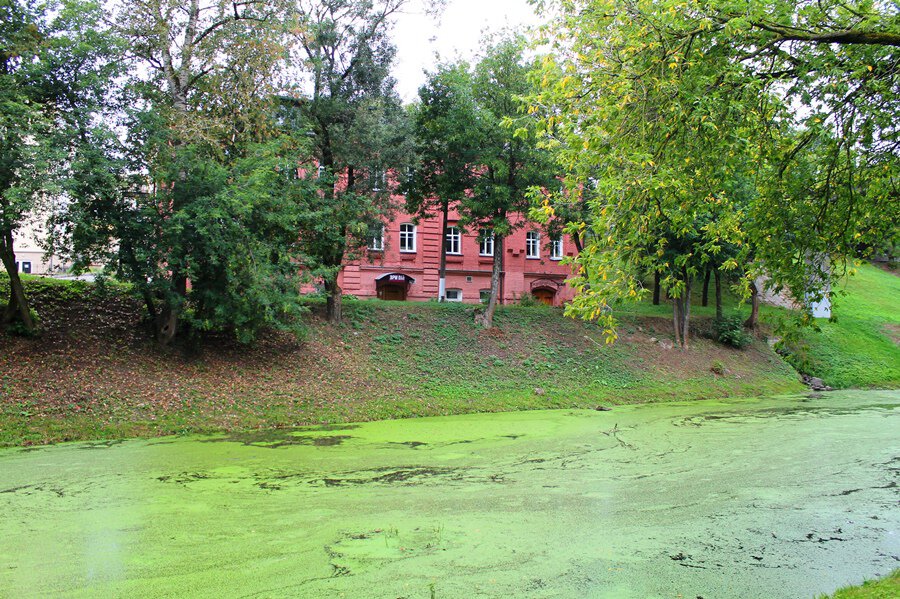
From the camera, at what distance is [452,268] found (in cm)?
2916

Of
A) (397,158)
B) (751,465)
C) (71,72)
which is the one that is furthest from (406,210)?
(751,465)

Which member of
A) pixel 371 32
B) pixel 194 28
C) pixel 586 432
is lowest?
pixel 586 432

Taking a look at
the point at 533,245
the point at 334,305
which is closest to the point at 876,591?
the point at 334,305

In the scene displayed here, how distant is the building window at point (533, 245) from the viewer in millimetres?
30203

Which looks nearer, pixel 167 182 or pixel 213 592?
pixel 213 592

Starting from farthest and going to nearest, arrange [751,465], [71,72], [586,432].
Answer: [71,72] → [586,432] → [751,465]

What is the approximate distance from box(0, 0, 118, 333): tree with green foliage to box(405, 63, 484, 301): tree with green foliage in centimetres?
872

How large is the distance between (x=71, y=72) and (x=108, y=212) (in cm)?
291

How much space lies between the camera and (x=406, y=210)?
21.2m

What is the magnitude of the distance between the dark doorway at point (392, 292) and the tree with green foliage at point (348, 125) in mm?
10379

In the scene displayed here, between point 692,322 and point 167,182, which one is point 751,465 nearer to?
point 167,182

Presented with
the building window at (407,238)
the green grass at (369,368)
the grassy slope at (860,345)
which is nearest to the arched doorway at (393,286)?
the building window at (407,238)

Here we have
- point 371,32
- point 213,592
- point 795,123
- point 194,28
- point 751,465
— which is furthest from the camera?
point 371,32

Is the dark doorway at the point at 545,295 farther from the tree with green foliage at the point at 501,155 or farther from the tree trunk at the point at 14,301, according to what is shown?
the tree trunk at the point at 14,301
